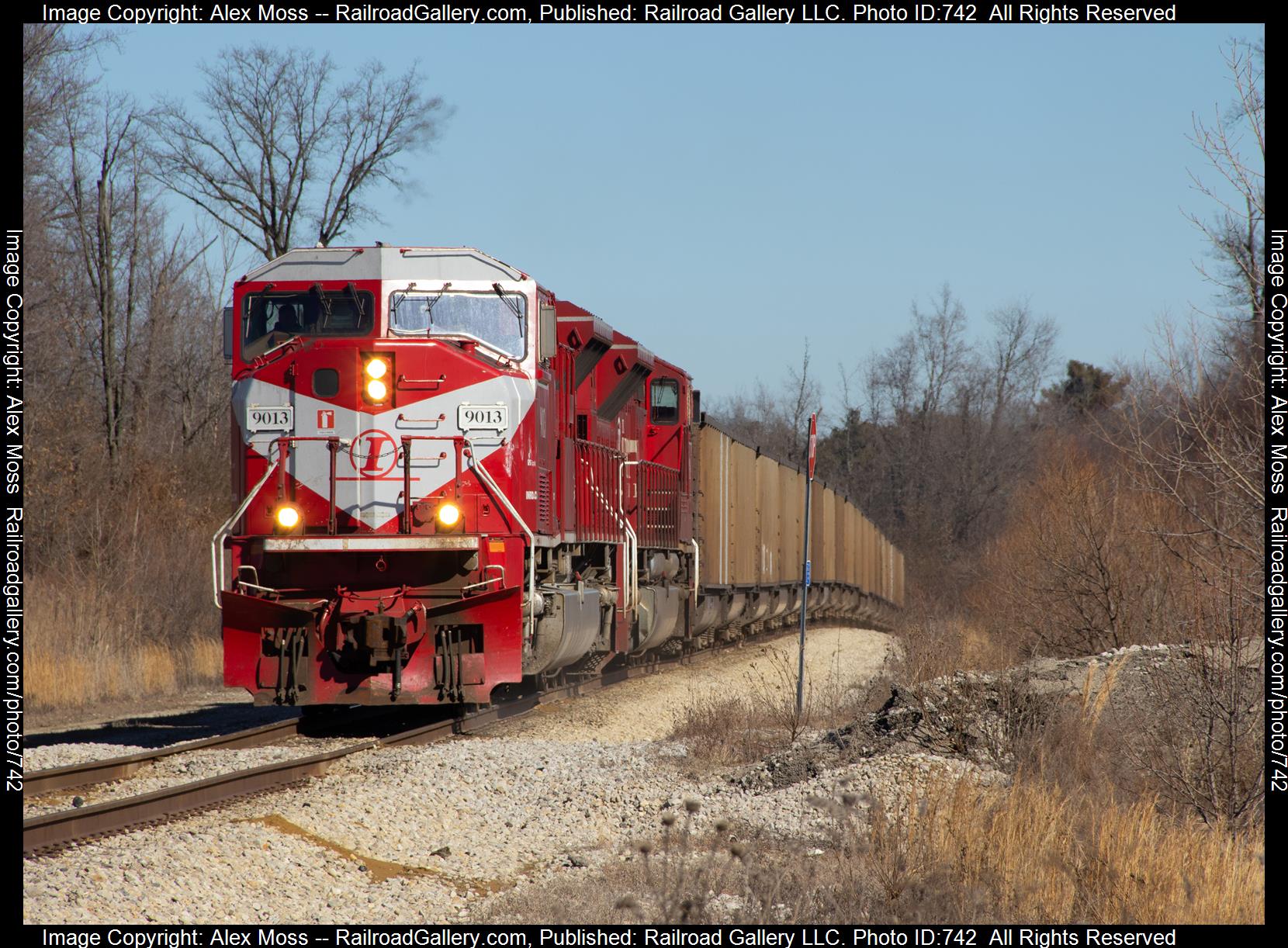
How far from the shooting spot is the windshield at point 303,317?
10422mm

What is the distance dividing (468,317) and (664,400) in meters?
6.35

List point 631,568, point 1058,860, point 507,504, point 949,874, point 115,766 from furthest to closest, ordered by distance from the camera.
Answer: point 631,568 → point 507,504 → point 115,766 → point 949,874 → point 1058,860

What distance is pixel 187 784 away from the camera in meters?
7.77

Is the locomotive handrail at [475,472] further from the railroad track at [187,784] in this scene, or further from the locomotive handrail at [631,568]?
the locomotive handrail at [631,568]

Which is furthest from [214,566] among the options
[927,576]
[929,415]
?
[929,415]

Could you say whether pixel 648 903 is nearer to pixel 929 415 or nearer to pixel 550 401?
pixel 550 401

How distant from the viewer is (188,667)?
17484 mm

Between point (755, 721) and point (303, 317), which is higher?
point (303, 317)

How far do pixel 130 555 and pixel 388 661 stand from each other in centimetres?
1202

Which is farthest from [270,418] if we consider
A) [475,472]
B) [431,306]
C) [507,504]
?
[507,504]

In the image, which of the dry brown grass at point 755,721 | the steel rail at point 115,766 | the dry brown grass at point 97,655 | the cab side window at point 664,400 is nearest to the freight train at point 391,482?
the steel rail at point 115,766

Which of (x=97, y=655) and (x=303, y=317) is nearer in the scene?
(x=303, y=317)

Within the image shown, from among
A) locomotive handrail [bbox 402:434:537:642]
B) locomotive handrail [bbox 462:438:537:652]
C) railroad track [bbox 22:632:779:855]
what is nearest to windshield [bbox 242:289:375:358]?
locomotive handrail [bbox 402:434:537:642]

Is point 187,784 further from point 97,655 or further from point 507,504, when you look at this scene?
point 97,655
